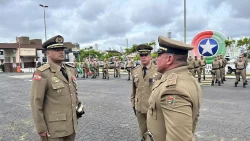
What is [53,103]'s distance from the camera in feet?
9.04

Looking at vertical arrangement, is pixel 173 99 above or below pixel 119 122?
above

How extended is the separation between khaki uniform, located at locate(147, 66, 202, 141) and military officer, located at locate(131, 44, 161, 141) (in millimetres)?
1646

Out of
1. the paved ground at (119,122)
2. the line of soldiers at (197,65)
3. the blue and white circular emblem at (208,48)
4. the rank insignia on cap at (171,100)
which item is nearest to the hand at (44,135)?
the paved ground at (119,122)

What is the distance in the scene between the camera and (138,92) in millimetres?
3594

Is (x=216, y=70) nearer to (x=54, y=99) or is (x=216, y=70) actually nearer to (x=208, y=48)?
(x=208, y=48)

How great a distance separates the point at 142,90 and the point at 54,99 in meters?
1.45

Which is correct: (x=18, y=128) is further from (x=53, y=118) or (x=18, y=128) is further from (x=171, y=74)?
(x=171, y=74)

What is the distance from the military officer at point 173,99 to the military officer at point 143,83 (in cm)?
160

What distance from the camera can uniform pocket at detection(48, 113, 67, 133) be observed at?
272 centimetres

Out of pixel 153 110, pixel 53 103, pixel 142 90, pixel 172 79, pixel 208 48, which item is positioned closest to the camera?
pixel 172 79

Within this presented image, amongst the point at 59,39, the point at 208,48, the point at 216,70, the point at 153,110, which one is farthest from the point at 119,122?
the point at 216,70

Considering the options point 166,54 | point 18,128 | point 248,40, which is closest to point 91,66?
point 18,128

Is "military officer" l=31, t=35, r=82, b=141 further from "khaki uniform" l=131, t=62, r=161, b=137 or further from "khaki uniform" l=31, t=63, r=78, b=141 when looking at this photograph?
"khaki uniform" l=131, t=62, r=161, b=137

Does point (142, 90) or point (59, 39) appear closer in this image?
point (59, 39)
